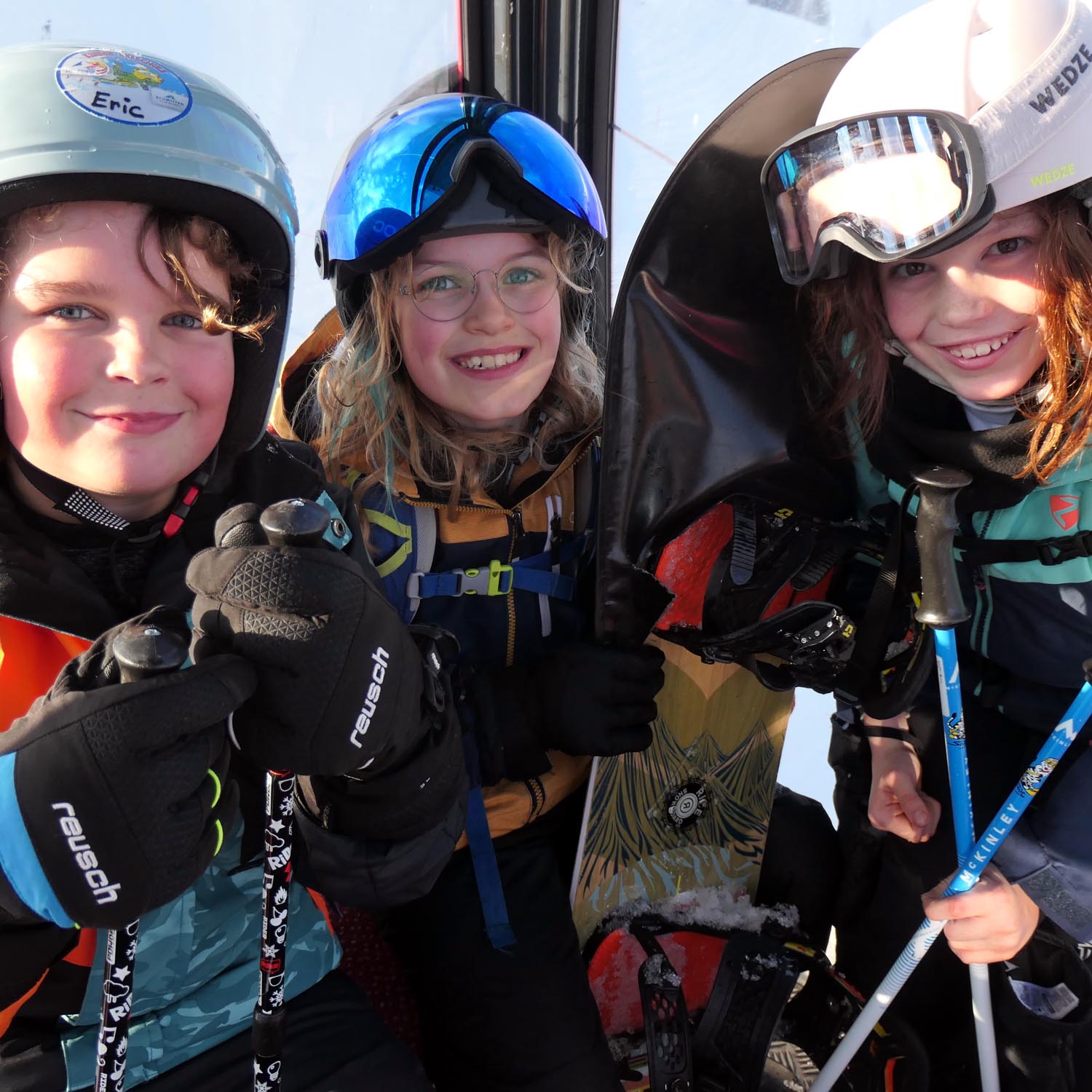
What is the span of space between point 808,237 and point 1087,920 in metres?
1.23

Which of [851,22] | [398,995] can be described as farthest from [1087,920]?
[851,22]

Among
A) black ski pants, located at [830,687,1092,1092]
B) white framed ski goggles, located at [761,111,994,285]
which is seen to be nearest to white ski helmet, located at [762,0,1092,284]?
white framed ski goggles, located at [761,111,994,285]

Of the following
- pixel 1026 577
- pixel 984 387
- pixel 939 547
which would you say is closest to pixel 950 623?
pixel 939 547

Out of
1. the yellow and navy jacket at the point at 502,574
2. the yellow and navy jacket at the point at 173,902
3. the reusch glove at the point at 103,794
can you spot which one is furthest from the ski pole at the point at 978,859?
the reusch glove at the point at 103,794

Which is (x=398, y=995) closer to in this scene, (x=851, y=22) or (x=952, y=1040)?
(x=952, y=1040)

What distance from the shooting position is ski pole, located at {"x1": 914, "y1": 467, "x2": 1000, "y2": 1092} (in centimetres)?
151

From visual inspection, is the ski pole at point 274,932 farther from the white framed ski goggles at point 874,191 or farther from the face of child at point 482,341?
the white framed ski goggles at point 874,191

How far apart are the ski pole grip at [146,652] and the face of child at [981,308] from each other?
4.22ft

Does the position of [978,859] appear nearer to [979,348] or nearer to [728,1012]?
[728,1012]

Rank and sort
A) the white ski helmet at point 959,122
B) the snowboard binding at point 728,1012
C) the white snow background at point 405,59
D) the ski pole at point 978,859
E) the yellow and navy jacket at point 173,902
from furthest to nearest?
1. the white snow background at point 405,59
2. the snowboard binding at point 728,1012
3. the ski pole at point 978,859
4. the white ski helmet at point 959,122
5. the yellow and navy jacket at point 173,902

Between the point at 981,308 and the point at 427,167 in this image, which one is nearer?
the point at 981,308

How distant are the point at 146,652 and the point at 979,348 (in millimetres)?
1351

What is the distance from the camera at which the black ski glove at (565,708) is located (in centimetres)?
176

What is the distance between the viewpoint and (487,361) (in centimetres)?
189
